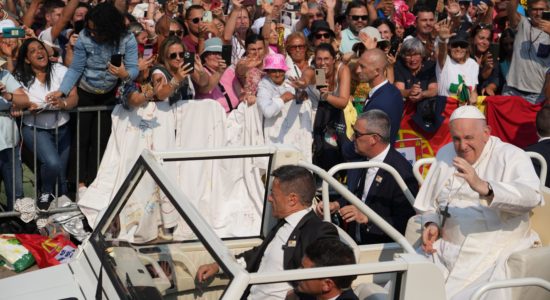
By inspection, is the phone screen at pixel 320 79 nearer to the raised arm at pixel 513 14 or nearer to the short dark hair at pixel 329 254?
the raised arm at pixel 513 14

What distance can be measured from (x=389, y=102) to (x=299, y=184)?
11.2 ft

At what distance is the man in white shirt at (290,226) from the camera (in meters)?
5.12

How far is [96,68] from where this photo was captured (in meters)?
8.91

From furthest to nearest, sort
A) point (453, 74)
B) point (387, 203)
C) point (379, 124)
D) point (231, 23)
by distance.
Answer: point (231, 23) < point (453, 74) < point (379, 124) < point (387, 203)

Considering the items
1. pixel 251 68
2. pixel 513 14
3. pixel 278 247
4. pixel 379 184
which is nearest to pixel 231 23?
pixel 251 68

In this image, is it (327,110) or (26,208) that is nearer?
(26,208)

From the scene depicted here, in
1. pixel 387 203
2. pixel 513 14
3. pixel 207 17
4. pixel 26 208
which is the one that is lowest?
pixel 26 208

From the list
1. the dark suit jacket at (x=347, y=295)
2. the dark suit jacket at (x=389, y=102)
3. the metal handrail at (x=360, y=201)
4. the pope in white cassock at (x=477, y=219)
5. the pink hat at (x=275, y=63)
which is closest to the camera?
the dark suit jacket at (x=347, y=295)

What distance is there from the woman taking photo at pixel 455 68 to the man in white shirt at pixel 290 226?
5292 millimetres

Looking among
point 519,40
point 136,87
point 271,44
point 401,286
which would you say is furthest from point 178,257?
point 519,40

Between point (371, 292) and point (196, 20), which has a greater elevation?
point (196, 20)

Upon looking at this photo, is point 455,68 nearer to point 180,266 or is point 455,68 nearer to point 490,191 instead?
point 490,191

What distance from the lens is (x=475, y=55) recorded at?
1132 cm

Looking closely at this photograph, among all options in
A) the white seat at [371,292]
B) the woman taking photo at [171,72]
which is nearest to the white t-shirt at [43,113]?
the woman taking photo at [171,72]
